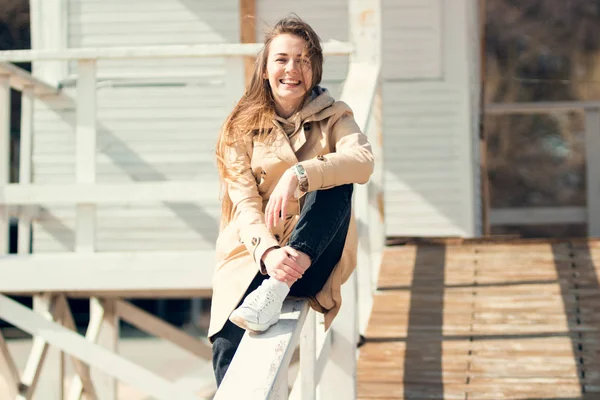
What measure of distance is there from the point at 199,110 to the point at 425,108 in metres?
1.53

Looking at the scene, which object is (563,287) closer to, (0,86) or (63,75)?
(0,86)

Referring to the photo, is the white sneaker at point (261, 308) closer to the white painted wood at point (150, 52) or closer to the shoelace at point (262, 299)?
the shoelace at point (262, 299)

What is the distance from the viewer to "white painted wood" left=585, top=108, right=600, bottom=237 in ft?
29.7

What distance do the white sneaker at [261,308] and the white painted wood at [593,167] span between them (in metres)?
6.59

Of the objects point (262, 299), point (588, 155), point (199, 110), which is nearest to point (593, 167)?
point (588, 155)

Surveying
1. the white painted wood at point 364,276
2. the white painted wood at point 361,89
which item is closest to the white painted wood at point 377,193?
the white painted wood at point 364,276

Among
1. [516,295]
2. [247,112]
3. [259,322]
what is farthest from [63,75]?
[259,322]

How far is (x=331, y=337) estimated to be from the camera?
13.9 feet

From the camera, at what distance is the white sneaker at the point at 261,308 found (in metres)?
2.79

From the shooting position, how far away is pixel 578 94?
28406 mm

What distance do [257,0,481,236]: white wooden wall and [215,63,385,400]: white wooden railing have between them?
1435 mm

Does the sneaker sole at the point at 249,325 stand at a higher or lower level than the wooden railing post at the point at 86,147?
lower

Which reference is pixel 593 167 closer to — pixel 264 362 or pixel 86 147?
pixel 86 147

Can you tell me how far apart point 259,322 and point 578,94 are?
2682 cm
